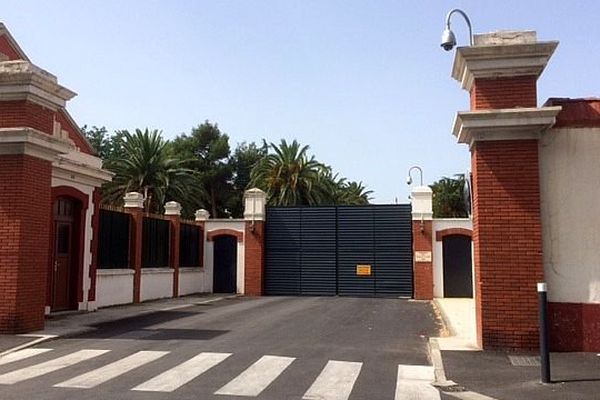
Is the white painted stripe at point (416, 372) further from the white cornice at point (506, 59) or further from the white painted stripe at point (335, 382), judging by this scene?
the white cornice at point (506, 59)

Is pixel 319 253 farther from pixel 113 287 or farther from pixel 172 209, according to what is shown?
pixel 113 287

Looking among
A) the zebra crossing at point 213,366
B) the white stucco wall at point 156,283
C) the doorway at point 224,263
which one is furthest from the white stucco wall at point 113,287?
the zebra crossing at point 213,366

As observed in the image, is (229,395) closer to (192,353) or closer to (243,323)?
(192,353)

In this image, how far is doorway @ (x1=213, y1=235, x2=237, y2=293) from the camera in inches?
1187

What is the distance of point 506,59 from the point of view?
1100 cm

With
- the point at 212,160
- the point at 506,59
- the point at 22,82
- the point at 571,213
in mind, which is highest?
the point at 212,160

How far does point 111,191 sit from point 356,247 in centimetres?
1867

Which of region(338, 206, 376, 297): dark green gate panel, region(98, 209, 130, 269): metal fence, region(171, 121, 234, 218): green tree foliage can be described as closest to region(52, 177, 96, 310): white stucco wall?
region(98, 209, 130, 269): metal fence

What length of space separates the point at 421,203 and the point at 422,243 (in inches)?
70.1

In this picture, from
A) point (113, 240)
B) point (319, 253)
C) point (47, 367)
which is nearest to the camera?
point (47, 367)

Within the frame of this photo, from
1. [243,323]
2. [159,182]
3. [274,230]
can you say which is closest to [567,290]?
[243,323]

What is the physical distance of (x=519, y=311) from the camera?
421 inches

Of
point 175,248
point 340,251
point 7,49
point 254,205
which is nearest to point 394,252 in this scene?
point 340,251

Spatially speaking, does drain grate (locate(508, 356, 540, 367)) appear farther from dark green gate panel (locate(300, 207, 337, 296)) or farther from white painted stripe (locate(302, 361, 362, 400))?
dark green gate panel (locate(300, 207, 337, 296))
